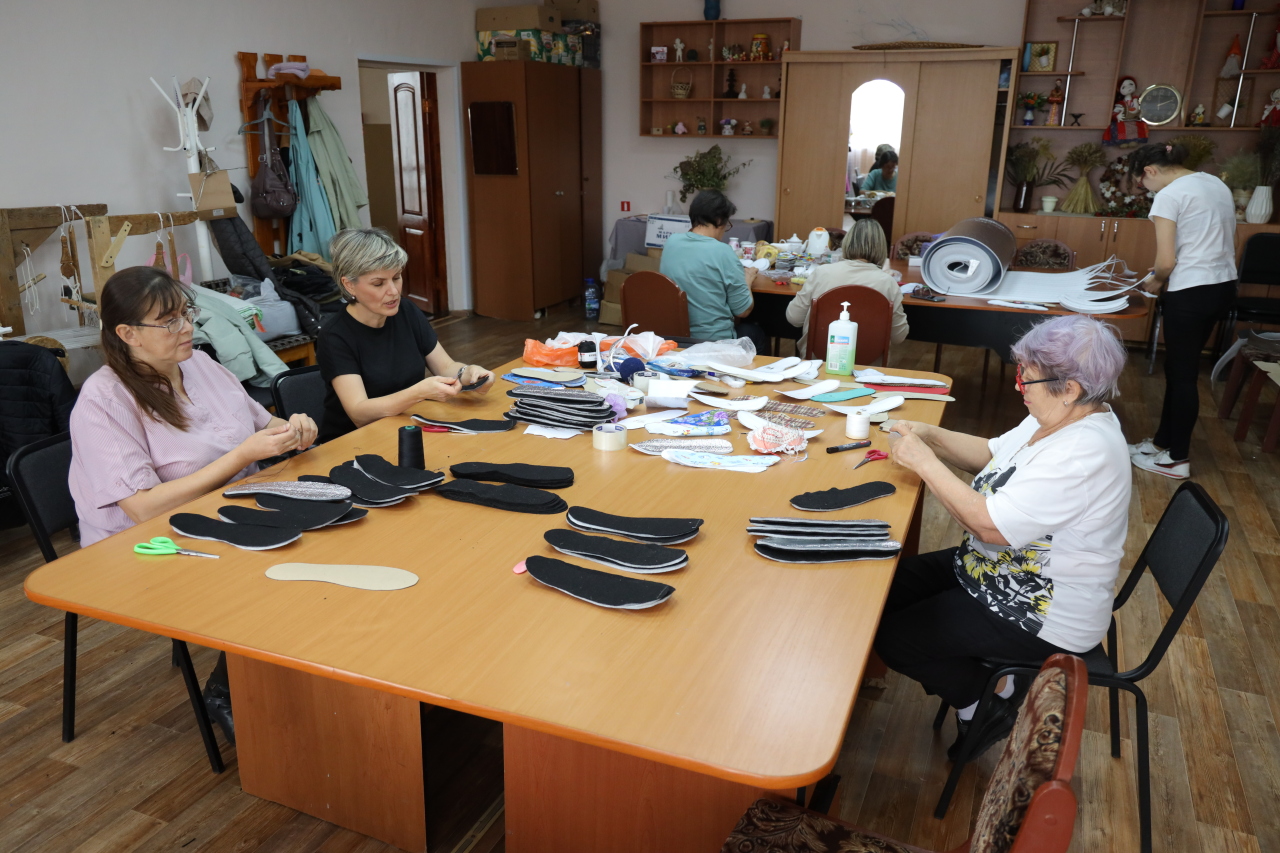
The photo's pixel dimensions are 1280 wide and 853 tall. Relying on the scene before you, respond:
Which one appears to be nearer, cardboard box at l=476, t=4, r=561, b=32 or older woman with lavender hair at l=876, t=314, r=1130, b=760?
older woman with lavender hair at l=876, t=314, r=1130, b=760

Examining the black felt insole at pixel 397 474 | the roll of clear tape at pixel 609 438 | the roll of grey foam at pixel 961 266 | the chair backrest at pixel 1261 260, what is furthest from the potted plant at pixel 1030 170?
the black felt insole at pixel 397 474

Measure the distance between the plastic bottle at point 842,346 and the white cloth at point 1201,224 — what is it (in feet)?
6.55

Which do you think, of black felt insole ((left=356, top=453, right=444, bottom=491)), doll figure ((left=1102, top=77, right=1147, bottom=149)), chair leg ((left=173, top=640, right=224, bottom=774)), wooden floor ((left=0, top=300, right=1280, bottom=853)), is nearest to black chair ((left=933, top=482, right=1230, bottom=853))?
wooden floor ((left=0, top=300, right=1280, bottom=853))

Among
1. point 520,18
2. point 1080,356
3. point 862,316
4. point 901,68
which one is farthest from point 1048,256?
point 520,18

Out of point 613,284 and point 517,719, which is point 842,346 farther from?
point 613,284

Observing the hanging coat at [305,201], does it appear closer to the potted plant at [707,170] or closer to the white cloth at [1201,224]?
the potted plant at [707,170]

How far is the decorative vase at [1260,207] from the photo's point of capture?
602 centimetres

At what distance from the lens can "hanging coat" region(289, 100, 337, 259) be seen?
542 centimetres

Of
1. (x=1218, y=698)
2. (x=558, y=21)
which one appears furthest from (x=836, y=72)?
(x=1218, y=698)

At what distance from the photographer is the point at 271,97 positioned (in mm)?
5332

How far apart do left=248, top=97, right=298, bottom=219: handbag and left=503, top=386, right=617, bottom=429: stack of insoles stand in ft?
11.3

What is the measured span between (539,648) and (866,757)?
4.14ft

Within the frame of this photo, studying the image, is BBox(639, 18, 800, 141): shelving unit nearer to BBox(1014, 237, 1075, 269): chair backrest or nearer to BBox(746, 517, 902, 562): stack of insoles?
BBox(1014, 237, 1075, 269): chair backrest

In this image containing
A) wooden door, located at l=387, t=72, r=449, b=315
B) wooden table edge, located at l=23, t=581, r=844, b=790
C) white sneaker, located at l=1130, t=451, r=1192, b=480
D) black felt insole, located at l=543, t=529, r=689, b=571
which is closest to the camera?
wooden table edge, located at l=23, t=581, r=844, b=790
